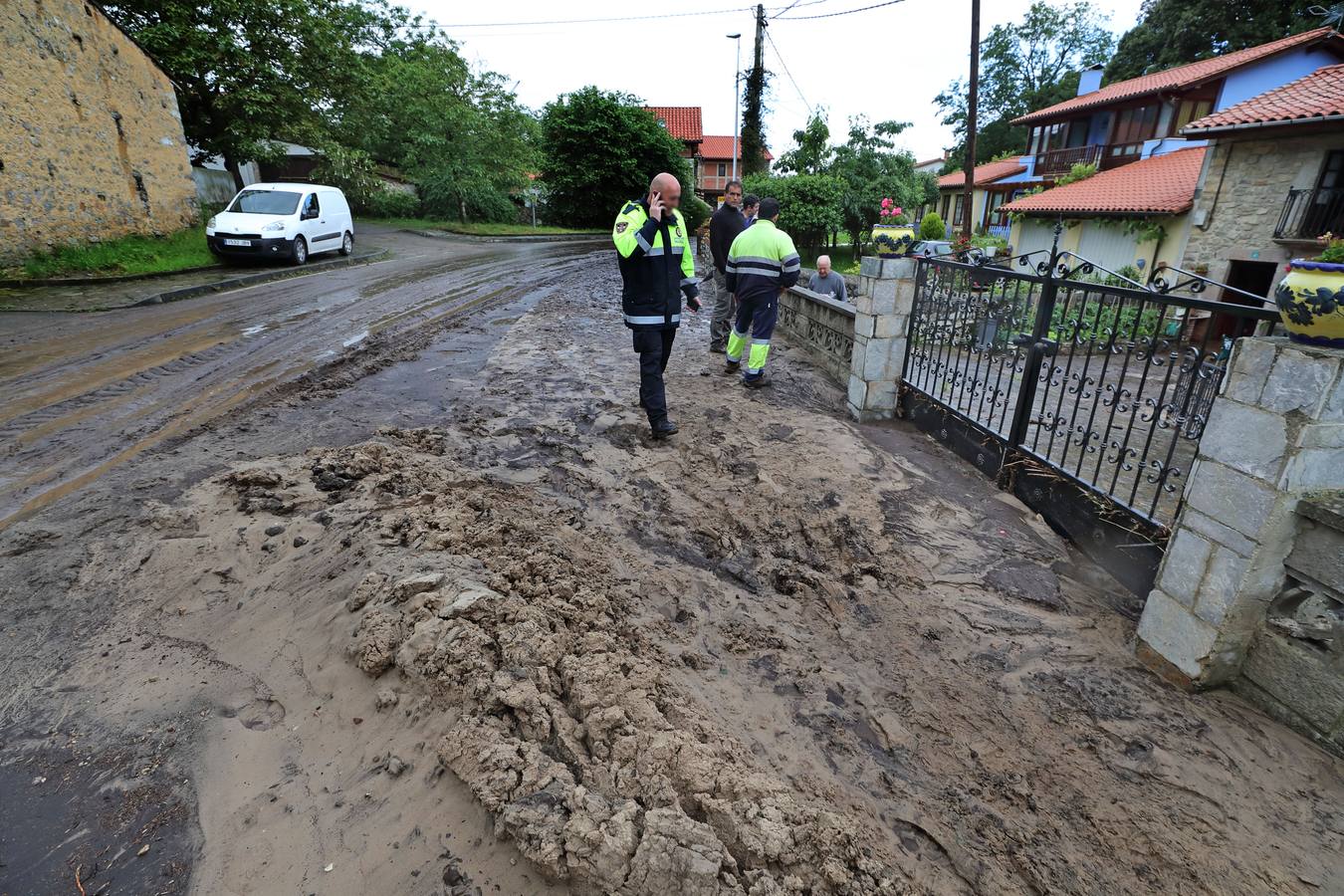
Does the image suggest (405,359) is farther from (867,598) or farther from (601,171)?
(601,171)

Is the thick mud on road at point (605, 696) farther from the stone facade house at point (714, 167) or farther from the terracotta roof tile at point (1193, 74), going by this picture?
the stone facade house at point (714, 167)

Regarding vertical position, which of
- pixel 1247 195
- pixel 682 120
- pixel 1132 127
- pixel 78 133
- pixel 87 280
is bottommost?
pixel 87 280

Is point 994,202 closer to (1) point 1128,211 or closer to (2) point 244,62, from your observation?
(1) point 1128,211

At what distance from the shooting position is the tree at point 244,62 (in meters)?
16.3

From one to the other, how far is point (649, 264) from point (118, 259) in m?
12.4

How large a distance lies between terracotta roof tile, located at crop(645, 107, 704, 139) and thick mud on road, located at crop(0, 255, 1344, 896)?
1970 inches

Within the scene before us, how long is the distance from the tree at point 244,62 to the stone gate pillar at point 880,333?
18.6m

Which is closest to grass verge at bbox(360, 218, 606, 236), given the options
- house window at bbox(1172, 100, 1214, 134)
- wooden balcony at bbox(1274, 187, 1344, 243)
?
wooden balcony at bbox(1274, 187, 1344, 243)

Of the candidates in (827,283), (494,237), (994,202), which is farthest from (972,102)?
(994,202)

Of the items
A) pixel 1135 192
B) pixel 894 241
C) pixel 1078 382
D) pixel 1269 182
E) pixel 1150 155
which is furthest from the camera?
pixel 1150 155

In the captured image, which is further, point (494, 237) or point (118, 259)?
point (494, 237)

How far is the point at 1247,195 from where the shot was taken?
13453 millimetres

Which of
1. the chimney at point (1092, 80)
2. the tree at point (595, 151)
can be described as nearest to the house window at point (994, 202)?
the chimney at point (1092, 80)

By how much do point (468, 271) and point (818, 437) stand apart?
1150 cm
